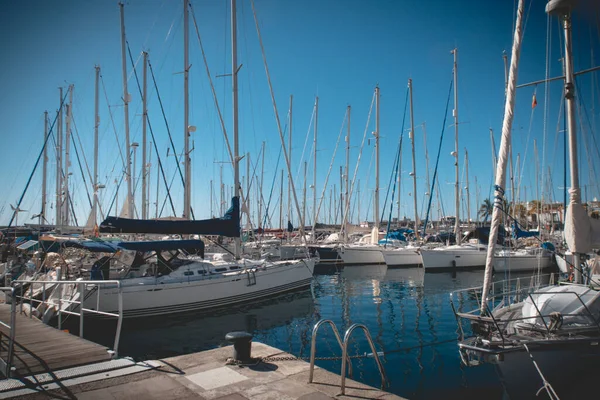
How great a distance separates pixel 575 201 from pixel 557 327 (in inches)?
154

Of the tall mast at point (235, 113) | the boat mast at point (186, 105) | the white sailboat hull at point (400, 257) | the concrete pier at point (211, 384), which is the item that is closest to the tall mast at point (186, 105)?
the boat mast at point (186, 105)

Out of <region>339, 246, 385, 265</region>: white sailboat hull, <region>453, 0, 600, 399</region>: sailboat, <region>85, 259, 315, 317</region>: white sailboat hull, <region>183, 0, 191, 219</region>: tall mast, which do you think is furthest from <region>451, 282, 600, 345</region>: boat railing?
<region>339, 246, 385, 265</region>: white sailboat hull

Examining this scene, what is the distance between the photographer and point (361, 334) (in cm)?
1381

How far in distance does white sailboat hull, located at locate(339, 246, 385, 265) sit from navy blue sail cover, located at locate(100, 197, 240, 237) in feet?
Answer: 70.8

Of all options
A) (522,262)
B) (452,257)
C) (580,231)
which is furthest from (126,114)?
(522,262)

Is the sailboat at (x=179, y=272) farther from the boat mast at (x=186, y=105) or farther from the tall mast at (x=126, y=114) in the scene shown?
the tall mast at (x=126, y=114)

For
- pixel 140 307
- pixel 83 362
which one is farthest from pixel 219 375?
pixel 140 307

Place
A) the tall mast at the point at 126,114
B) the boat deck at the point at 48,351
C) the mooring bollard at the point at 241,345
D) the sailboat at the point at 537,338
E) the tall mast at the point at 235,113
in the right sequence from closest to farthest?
the boat deck at the point at 48,351 → the mooring bollard at the point at 241,345 → the sailboat at the point at 537,338 → the tall mast at the point at 235,113 → the tall mast at the point at 126,114

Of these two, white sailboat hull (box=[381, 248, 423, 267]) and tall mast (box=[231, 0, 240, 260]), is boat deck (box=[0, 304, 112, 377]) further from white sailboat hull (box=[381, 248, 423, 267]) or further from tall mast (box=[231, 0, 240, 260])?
white sailboat hull (box=[381, 248, 423, 267])

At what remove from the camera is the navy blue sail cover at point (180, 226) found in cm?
1684

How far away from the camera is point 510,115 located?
8.11m

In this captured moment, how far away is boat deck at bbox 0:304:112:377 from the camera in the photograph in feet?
20.8

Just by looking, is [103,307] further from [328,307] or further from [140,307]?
[328,307]

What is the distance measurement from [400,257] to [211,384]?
32034 millimetres
